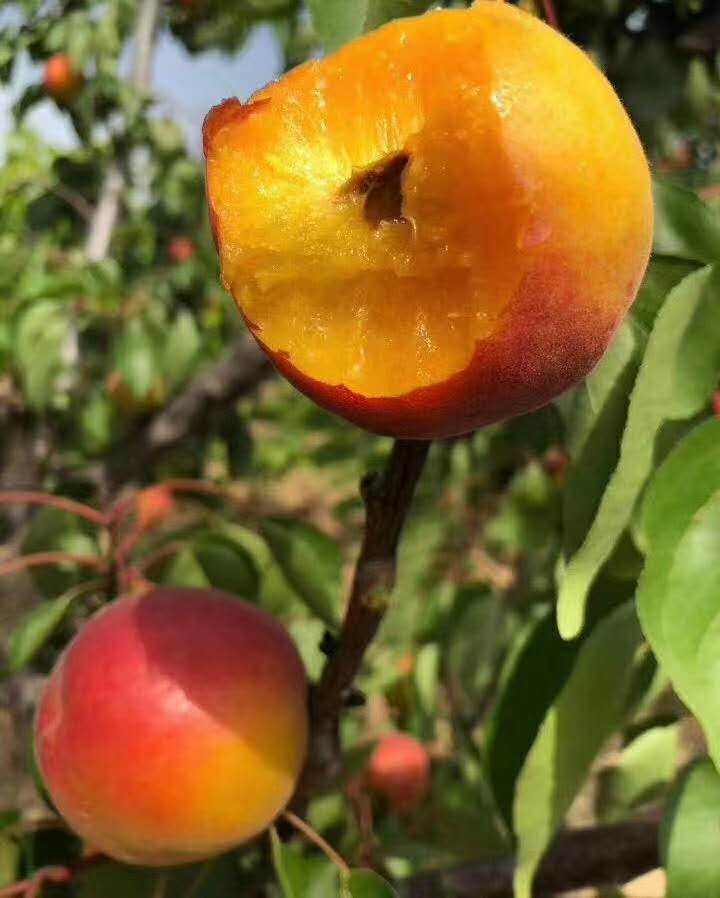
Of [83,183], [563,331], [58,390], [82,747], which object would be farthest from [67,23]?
[563,331]

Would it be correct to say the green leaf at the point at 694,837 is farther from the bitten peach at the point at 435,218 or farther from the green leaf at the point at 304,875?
the bitten peach at the point at 435,218

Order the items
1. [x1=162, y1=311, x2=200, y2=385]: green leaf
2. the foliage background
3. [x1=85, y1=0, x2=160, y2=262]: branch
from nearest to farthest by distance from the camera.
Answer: the foliage background → [x1=162, y1=311, x2=200, y2=385]: green leaf → [x1=85, y1=0, x2=160, y2=262]: branch

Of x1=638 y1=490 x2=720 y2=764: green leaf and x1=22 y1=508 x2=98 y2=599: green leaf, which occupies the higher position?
x1=638 y1=490 x2=720 y2=764: green leaf

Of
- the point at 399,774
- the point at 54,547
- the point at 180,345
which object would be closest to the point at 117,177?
the point at 180,345

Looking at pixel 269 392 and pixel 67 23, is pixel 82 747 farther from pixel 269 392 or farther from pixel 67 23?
pixel 269 392

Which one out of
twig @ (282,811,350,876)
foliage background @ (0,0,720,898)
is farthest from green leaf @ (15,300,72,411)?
twig @ (282,811,350,876)

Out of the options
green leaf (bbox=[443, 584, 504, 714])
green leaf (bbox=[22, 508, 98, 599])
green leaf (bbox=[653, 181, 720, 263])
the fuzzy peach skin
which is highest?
green leaf (bbox=[653, 181, 720, 263])

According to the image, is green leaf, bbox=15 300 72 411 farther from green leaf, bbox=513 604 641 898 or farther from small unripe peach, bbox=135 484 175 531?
green leaf, bbox=513 604 641 898
